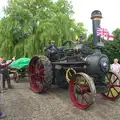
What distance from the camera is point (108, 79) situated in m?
6.34

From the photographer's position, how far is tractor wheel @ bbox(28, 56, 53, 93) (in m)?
6.50

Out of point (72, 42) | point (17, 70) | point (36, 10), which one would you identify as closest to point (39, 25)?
point (36, 10)

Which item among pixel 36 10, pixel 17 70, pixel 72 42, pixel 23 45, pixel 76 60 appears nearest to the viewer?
pixel 76 60

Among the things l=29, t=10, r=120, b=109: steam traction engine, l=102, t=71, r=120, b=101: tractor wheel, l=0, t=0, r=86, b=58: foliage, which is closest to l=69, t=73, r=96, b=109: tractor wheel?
l=29, t=10, r=120, b=109: steam traction engine

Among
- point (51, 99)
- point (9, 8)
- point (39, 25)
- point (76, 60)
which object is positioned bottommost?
point (51, 99)

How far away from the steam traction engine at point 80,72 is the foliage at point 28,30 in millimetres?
7797

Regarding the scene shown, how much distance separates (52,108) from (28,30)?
11.1 metres

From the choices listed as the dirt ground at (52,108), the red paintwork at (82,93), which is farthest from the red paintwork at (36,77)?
the red paintwork at (82,93)

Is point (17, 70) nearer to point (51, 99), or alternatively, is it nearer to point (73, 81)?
point (51, 99)

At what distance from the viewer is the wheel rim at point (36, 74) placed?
7.10 m

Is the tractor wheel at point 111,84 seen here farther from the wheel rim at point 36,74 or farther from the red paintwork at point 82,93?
the wheel rim at point 36,74

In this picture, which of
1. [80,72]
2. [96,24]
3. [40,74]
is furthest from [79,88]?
[40,74]

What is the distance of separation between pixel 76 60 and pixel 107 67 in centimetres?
91

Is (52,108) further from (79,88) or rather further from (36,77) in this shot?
(36,77)
